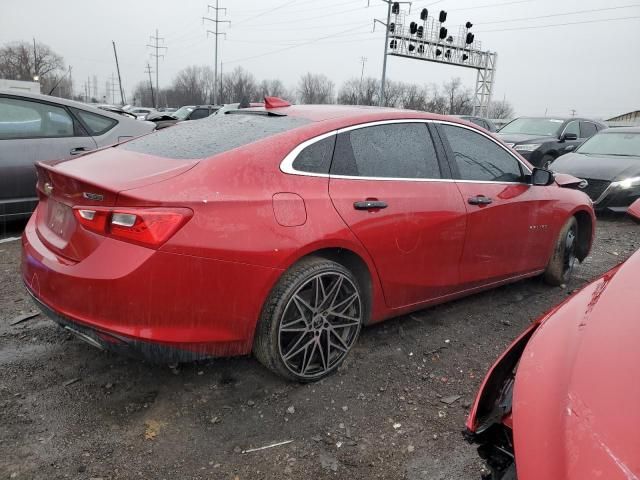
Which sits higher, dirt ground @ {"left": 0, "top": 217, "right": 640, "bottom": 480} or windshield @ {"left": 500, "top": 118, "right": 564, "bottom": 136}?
windshield @ {"left": 500, "top": 118, "right": 564, "bottom": 136}

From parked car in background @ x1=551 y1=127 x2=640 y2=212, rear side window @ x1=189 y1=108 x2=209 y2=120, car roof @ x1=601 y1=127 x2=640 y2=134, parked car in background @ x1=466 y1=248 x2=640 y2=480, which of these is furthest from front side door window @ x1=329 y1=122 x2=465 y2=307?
rear side window @ x1=189 y1=108 x2=209 y2=120

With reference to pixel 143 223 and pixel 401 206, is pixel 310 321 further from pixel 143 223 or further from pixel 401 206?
pixel 143 223

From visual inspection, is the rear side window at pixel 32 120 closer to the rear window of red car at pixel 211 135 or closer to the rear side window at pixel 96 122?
the rear side window at pixel 96 122

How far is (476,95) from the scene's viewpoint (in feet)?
149

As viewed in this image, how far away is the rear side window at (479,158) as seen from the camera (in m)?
3.61

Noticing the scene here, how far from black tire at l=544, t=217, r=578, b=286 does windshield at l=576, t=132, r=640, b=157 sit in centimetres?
480

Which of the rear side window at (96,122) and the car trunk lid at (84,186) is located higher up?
the rear side window at (96,122)

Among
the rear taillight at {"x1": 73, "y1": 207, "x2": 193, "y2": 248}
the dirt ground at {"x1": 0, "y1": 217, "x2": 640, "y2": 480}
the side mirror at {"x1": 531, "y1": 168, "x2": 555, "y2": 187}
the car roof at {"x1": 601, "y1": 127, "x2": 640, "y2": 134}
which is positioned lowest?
the dirt ground at {"x1": 0, "y1": 217, "x2": 640, "y2": 480}

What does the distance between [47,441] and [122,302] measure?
74cm

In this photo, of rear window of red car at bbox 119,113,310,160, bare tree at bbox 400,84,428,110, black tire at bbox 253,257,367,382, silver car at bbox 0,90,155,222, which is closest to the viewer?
black tire at bbox 253,257,367,382

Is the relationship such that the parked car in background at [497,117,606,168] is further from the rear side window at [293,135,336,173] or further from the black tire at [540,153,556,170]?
the rear side window at [293,135,336,173]

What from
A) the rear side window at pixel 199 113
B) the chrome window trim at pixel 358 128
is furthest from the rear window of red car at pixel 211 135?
the rear side window at pixel 199 113

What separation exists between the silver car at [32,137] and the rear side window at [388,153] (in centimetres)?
309

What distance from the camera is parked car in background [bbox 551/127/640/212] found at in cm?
761
